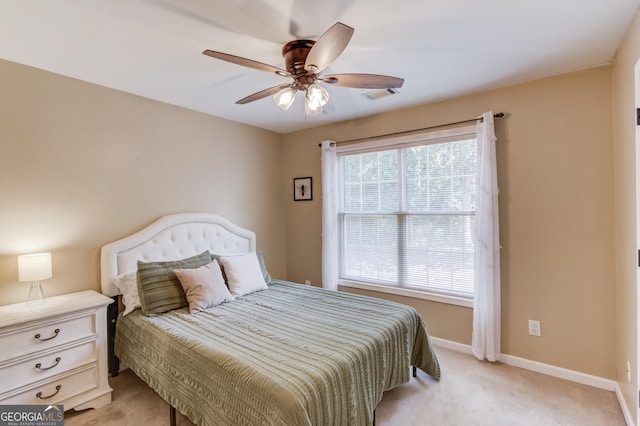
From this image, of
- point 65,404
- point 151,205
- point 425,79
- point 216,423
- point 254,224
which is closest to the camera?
point 216,423

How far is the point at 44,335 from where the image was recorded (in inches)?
76.2

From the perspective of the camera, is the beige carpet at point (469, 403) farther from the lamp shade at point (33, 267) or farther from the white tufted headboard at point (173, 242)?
the lamp shade at point (33, 267)

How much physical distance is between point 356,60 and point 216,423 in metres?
2.43

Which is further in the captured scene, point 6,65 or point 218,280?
point 218,280

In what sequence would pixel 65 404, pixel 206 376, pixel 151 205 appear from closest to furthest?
pixel 206 376 < pixel 65 404 < pixel 151 205

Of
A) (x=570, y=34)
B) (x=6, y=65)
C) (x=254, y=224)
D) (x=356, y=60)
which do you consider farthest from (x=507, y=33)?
(x=6, y=65)

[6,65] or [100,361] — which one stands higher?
[6,65]

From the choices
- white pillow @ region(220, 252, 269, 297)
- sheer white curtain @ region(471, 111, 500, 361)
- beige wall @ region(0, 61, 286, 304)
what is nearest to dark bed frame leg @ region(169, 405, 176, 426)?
white pillow @ region(220, 252, 269, 297)

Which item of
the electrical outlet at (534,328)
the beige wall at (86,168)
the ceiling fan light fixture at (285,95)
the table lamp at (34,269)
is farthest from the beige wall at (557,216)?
the table lamp at (34,269)

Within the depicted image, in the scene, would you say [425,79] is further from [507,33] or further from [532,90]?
[532,90]

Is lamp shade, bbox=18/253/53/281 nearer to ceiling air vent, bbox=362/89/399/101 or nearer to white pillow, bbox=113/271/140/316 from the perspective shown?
white pillow, bbox=113/271/140/316

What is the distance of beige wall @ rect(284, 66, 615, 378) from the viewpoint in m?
2.33

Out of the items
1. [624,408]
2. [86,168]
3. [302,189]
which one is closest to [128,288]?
[86,168]

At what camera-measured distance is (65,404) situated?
79.3 inches
